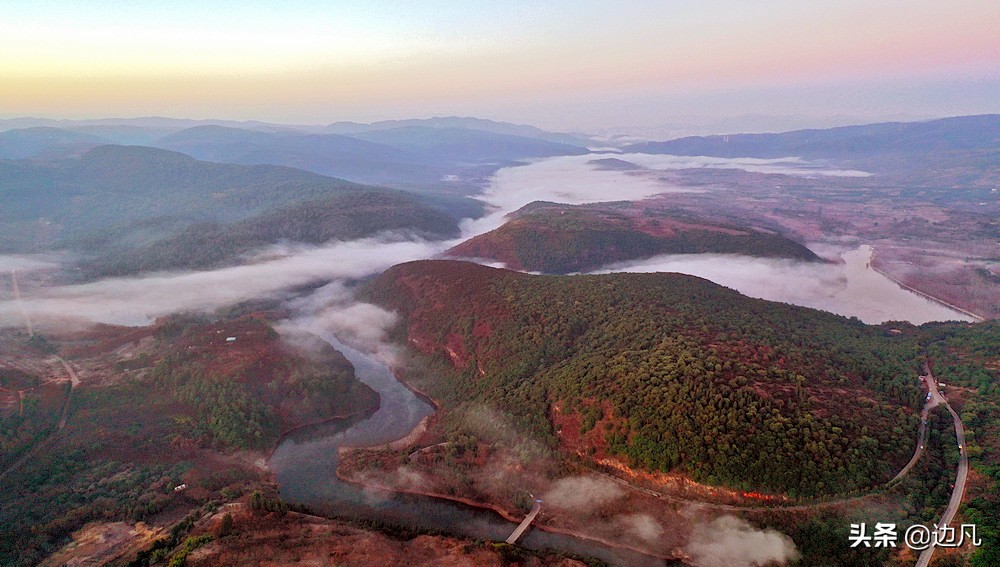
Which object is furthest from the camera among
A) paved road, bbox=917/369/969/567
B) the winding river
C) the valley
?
the winding river

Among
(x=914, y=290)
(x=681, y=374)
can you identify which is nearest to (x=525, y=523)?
(x=681, y=374)

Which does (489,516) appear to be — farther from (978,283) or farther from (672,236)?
(978,283)

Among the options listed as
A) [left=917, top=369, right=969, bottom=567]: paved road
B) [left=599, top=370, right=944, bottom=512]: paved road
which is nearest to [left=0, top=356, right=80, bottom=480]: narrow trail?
[left=599, top=370, right=944, bottom=512]: paved road

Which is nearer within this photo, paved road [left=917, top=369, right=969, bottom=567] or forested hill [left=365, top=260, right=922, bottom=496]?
paved road [left=917, top=369, right=969, bottom=567]

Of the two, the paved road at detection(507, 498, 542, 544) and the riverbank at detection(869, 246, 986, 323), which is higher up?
the riverbank at detection(869, 246, 986, 323)

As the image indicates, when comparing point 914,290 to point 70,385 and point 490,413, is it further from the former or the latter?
point 70,385

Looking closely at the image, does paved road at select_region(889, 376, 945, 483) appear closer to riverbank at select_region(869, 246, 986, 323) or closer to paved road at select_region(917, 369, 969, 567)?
paved road at select_region(917, 369, 969, 567)

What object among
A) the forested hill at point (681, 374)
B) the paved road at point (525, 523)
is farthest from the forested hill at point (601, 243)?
the paved road at point (525, 523)
